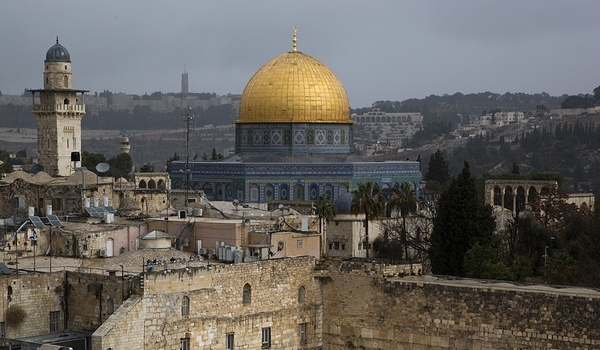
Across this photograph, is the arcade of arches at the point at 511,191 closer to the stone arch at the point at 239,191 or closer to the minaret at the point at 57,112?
the stone arch at the point at 239,191

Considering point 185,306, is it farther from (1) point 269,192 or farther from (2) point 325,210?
(1) point 269,192

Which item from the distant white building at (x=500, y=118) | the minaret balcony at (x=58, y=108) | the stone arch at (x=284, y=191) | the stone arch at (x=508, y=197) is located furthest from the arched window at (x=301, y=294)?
the distant white building at (x=500, y=118)

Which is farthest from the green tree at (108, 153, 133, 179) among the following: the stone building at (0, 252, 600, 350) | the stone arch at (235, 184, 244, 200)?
the stone building at (0, 252, 600, 350)

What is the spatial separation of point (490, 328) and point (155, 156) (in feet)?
428

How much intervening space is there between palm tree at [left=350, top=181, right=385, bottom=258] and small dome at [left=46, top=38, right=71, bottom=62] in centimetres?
1480

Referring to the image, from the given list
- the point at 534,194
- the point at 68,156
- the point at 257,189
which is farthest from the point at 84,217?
the point at 534,194

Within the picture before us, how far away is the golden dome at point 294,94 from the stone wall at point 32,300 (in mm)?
24062

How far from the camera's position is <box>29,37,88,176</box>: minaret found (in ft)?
162

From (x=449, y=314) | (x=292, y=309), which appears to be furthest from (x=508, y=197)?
(x=449, y=314)

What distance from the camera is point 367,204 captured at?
38719 millimetres

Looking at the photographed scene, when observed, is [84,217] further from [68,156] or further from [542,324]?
[68,156]

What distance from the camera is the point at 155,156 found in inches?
5999

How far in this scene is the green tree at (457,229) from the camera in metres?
32.1

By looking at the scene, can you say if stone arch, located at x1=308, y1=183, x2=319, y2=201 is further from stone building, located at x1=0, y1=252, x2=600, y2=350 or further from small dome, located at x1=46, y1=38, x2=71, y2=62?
stone building, located at x1=0, y1=252, x2=600, y2=350
